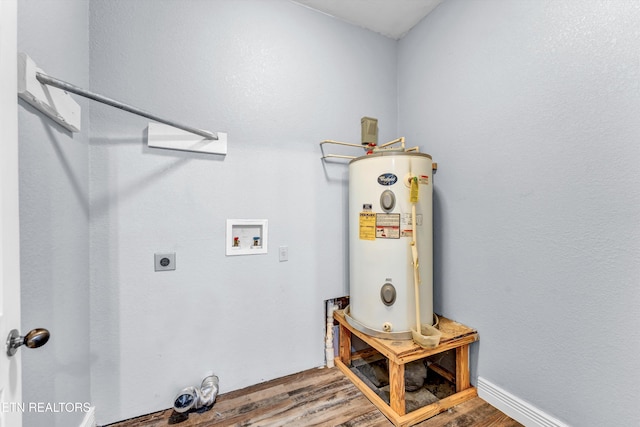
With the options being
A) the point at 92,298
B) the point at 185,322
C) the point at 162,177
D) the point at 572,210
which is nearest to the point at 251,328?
the point at 185,322

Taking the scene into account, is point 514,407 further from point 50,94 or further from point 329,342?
point 50,94

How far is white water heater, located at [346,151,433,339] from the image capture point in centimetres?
156

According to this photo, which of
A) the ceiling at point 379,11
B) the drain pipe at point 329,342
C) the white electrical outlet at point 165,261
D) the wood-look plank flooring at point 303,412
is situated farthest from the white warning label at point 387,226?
the ceiling at point 379,11

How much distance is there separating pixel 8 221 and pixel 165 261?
0.91m

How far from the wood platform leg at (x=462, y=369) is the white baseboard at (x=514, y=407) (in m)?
0.07

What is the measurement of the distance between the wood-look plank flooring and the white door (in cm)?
103

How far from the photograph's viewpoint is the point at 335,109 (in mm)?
2033

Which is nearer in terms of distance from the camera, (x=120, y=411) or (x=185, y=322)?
(x=120, y=411)

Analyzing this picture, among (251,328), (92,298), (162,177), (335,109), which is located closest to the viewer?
(92,298)

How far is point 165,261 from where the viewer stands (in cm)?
151

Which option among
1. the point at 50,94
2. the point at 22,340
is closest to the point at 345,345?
the point at 22,340

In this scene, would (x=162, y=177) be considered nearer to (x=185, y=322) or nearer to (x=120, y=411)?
(x=185, y=322)

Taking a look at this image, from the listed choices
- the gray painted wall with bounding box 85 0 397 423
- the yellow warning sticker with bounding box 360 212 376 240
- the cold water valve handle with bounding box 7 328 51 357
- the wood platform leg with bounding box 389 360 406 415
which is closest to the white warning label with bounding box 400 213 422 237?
the yellow warning sticker with bounding box 360 212 376 240

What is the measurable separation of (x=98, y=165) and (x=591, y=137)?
2.47m
